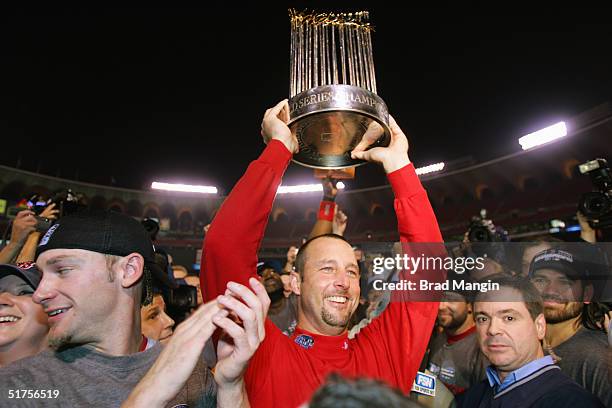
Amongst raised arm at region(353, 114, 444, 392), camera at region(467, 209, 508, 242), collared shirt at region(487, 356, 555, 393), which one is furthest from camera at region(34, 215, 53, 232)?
camera at region(467, 209, 508, 242)

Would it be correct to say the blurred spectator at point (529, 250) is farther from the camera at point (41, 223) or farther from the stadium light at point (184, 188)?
the stadium light at point (184, 188)

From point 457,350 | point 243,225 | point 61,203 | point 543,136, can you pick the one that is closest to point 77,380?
point 243,225

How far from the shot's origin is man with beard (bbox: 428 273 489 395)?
3.47 m

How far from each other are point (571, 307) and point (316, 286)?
1.95m

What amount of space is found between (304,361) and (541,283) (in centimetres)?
194

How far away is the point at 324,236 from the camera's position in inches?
94.2

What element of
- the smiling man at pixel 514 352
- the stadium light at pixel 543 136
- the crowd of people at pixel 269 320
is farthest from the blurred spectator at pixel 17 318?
the stadium light at pixel 543 136

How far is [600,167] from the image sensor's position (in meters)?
3.65

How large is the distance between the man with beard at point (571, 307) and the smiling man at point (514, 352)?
1.09 feet

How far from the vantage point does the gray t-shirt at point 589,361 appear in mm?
2287

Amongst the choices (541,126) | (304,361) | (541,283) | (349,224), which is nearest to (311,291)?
(304,361)

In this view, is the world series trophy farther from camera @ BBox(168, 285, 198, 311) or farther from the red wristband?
camera @ BBox(168, 285, 198, 311)

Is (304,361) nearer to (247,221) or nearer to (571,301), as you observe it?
(247,221)

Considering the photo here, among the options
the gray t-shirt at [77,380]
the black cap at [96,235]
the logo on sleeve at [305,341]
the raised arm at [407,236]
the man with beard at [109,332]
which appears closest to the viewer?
the man with beard at [109,332]
